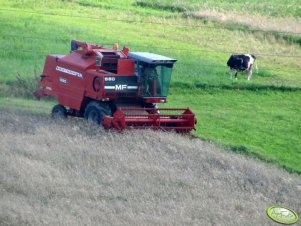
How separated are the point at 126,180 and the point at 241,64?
15.6 meters

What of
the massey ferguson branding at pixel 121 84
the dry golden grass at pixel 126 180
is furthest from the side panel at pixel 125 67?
the dry golden grass at pixel 126 180

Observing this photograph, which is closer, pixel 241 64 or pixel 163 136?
pixel 163 136

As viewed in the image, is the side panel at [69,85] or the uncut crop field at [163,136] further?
the side panel at [69,85]

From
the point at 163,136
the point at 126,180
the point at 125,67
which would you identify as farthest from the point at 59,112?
the point at 126,180

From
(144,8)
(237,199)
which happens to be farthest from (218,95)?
(144,8)

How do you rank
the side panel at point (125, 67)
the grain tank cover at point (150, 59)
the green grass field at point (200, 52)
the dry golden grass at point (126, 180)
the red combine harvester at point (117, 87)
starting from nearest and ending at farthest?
the dry golden grass at point (126, 180) → the red combine harvester at point (117, 87) → the grain tank cover at point (150, 59) → the side panel at point (125, 67) → the green grass field at point (200, 52)

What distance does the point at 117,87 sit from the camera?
2097cm

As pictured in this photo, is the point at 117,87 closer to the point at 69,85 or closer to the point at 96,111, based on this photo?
the point at 96,111

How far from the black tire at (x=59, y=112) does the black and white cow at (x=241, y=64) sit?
9.58 metres

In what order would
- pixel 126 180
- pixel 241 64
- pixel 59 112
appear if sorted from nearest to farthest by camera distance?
pixel 126 180
pixel 59 112
pixel 241 64

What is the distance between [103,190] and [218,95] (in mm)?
13416

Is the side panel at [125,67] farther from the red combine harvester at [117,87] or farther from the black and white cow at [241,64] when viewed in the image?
the black and white cow at [241,64]

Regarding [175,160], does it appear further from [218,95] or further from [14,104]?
[218,95]

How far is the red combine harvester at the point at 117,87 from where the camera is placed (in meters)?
20.9
